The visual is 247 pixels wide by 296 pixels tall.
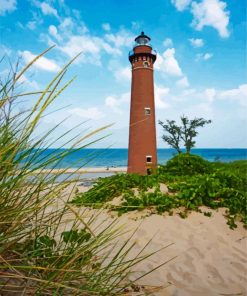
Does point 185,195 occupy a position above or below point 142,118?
below

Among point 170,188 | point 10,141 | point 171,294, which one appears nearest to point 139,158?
point 170,188

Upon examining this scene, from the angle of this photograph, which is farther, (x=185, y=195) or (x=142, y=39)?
(x=142, y=39)

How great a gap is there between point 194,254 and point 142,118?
18.6 meters

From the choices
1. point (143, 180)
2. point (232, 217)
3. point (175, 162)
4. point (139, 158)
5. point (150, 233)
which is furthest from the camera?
point (139, 158)

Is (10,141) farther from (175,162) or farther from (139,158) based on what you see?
(139,158)

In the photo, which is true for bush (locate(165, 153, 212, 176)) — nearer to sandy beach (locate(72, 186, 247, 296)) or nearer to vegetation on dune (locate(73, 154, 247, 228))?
vegetation on dune (locate(73, 154, 247, 228))

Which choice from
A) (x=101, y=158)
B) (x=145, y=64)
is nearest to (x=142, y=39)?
(x=145, y=64)

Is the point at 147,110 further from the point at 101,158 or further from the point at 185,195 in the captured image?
the point at 101,158

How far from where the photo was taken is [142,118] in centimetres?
2219

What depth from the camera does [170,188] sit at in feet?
20.2

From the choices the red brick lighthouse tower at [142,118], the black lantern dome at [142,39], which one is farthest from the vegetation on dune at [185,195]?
the black lantern dome at [142,39]

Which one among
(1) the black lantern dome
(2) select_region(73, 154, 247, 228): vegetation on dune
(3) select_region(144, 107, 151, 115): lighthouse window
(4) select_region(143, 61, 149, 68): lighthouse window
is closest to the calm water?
(2) select_region(73, 154, 247, 228): vegetation on dune

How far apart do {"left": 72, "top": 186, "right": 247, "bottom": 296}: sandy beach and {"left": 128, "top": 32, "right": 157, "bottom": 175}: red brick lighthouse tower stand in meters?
16.4

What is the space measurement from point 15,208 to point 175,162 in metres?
7.07
